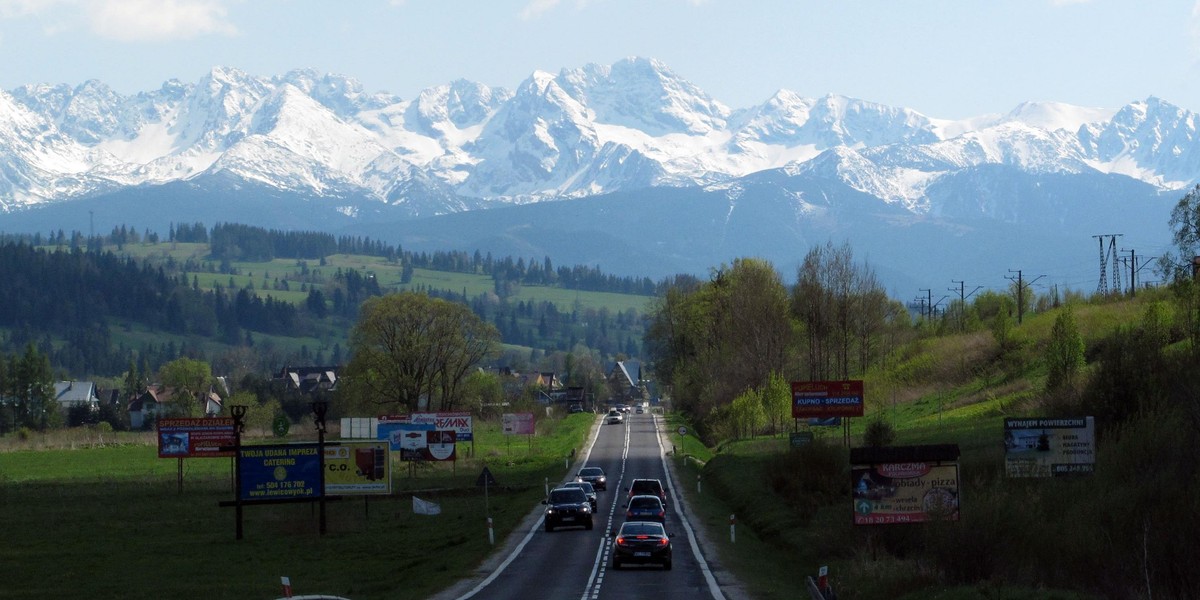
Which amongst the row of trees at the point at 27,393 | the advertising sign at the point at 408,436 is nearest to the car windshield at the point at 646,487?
the advertising sign at the point at 408,436

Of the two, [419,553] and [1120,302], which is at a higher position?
[1120,302]

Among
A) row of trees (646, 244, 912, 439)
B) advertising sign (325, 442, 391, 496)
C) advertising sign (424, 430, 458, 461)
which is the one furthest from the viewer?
row of trees (646, 244, 912, 439)

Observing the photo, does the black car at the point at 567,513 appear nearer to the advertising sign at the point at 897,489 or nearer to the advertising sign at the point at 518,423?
the advertising sign at the point at 897,489

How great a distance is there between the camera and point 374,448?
59656mm

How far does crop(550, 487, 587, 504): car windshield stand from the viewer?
5316 centimetres

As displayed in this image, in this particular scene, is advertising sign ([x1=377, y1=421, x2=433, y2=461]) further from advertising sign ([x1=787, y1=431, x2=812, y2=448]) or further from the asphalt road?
advertising sign ([x1=787, y1=431, x2=812, y2=448])

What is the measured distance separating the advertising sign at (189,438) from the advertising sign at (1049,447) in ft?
146

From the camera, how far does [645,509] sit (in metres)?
51.2

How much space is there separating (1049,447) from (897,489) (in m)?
9.74

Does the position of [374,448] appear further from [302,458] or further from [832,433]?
[832,433]

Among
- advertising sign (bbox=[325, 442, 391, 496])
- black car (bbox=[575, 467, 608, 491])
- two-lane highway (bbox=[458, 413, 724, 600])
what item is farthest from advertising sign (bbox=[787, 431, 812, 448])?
advertising sign (bbox=[325, 442, 391, 496])

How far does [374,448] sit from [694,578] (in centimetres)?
2408

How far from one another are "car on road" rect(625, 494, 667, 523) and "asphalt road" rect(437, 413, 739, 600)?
2.94 ft

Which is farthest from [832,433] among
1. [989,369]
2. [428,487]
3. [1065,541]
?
[1065,541]
